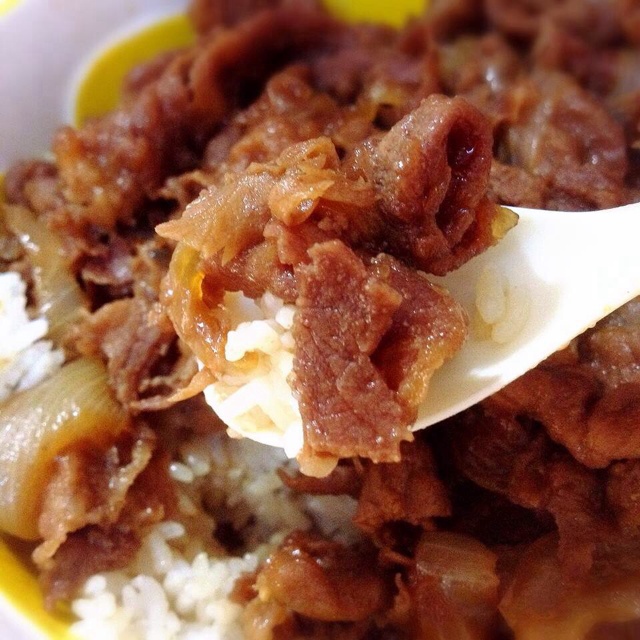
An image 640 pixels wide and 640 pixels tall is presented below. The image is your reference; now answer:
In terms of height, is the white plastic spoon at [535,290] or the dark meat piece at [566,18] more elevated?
the white plastic spoon at [535,290]

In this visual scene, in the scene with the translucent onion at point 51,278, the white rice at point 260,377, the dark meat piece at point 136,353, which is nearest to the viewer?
the white rice at point 260,377

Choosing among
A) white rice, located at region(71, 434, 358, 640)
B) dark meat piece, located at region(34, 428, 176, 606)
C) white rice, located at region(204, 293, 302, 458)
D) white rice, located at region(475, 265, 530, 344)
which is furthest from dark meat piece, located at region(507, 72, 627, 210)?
dark meat piece, located at region(34, 428, 176, 606)

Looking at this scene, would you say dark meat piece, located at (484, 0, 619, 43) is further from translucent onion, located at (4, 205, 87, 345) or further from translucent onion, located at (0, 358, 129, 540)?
translucent onion, located at (0, 358, 129, 540)

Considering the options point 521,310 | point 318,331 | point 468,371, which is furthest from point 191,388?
point 521,310

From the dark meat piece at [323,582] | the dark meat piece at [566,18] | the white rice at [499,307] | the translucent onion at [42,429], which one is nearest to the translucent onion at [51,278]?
the translucent onion at [42,429]

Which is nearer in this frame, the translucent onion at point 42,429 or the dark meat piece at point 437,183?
the dark meat piece at point 437,183

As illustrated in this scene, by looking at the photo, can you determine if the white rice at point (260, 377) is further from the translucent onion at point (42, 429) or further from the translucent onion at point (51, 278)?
the translucent onion at point (51, 278)

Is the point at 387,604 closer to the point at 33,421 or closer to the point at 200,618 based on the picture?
the point at 200,618
